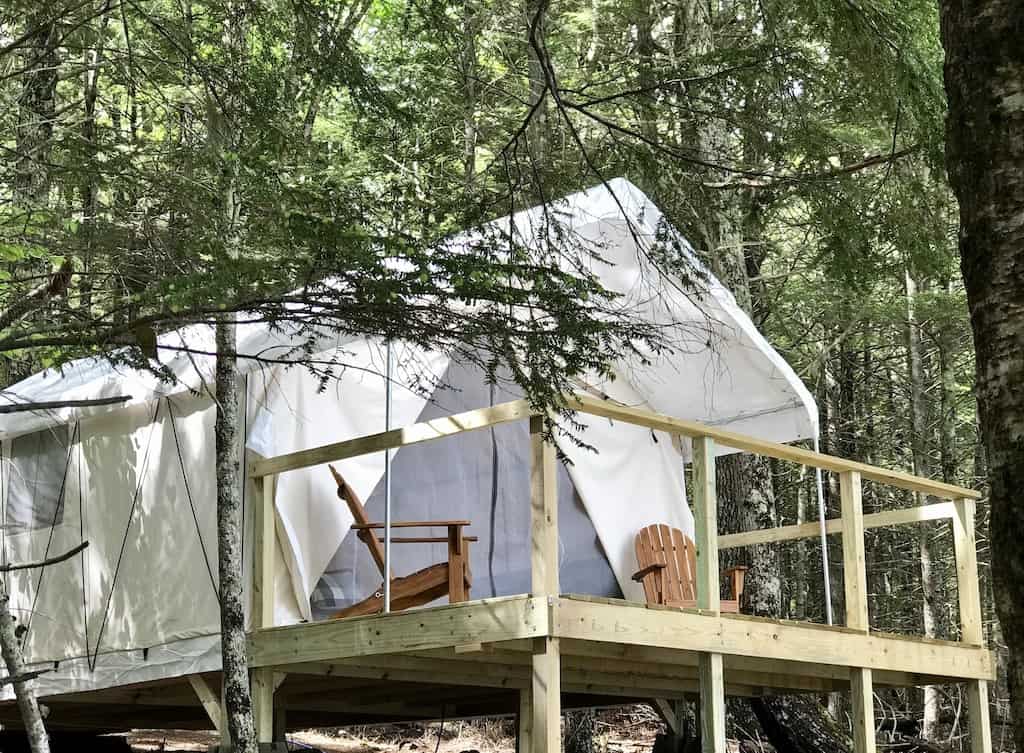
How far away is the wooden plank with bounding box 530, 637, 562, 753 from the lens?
5.30 metres

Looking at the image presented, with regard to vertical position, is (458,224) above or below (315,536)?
above

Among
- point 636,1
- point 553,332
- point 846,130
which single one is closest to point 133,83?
point 553,332

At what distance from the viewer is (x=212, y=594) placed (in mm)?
6773

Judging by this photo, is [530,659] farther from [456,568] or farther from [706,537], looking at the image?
[706,537]

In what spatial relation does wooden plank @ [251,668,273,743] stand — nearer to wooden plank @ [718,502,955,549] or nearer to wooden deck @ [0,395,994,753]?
wooden deck @ [0,395,994,753]

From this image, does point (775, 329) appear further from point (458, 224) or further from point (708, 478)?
point (458, 224)

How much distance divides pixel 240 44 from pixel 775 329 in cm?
861

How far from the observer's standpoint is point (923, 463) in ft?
51.2

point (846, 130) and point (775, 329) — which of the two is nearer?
point (846, 130)

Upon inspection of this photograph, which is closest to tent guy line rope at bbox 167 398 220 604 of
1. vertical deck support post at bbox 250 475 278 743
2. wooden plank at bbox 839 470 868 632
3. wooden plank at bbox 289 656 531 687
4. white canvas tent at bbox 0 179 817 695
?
white canvas tent at bbox 0 179 817 695

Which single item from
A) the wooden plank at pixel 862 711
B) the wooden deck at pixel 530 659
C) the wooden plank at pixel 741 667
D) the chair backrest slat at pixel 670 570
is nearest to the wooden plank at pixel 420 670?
the wooden deck at pixel 530 659

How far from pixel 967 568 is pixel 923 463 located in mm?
8294

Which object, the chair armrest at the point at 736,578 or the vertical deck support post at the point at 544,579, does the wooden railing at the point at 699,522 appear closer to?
the vertical deck support post at the point at 544,579

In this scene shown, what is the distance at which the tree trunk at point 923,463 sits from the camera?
14453 millimetres
